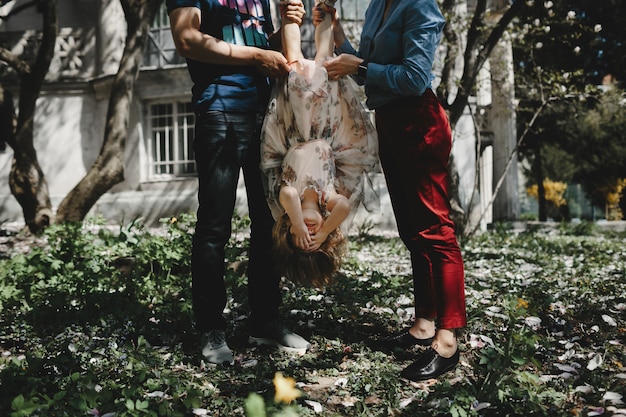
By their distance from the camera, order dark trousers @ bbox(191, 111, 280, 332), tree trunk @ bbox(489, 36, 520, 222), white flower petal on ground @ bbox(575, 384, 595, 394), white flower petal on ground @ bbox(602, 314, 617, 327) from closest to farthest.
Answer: white flower petal on ground @ bbox(575, 384, 595, 394)
dark trousers @ bbox(191, 111, 280, 332)
white flower petal on ground @ bbox(602, 314, 617, 327)
tree trunk @ bbox(489, 36, 520, 222)

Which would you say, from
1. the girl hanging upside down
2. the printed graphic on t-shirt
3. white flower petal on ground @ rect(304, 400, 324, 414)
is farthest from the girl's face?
the printed graphic on t-shirt

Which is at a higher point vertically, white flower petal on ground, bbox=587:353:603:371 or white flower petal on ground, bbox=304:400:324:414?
white flower petal on ground, bbox=587:353:603:371

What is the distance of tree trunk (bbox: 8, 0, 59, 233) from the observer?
27.4 feet

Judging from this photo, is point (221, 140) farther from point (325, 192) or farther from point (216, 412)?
point (216, 412)

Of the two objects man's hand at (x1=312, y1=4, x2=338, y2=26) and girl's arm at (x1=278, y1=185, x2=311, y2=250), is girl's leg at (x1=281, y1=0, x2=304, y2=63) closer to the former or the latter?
man's hand at (x1=312, y1=4, x2=338, y2=26)

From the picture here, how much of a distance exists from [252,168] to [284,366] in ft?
3.48

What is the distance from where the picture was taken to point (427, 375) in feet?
8.59

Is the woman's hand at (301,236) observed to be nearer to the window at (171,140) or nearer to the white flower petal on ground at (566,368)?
the white flower petal on ground at (566,368)

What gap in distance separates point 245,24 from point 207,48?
362 millimetres

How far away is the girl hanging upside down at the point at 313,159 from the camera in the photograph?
2.71 m

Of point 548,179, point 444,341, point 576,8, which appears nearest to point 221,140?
point 444,341

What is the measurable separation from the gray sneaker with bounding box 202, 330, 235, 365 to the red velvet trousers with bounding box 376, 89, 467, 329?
42.8 inches

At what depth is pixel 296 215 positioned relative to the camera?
105 inches

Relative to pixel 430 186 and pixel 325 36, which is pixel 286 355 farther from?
pixel 325 36
